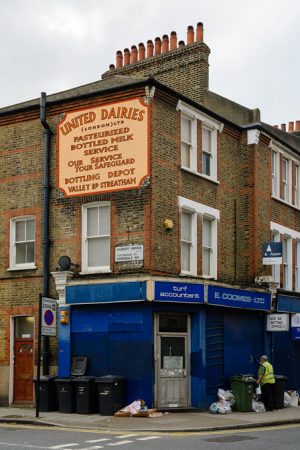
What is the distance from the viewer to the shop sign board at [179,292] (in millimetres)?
19516

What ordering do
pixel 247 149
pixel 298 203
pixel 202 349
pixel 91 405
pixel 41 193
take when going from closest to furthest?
pixel 91 405 → pixel 202 349 → pixel 41 193 → pixel 247 149 → pixel 298 203

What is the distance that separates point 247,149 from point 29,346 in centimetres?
959

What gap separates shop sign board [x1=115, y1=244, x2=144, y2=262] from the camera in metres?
20.1

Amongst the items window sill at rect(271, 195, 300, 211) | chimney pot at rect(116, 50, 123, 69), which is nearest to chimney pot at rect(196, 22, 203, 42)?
chimney pot at rect(116, 50, 123, 69)

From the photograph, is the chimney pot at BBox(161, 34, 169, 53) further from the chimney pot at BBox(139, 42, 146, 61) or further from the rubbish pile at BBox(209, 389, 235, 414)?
the rubbish pile at BBox(209, 389, 235, 414)

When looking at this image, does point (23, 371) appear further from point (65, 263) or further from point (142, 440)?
point (142, 440)

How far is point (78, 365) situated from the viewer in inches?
814

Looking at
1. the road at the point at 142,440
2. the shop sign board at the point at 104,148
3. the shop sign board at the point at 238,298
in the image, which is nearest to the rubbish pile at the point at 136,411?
the road at the point at 142,440

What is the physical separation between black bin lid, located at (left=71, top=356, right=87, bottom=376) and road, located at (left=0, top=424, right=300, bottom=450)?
3632mm

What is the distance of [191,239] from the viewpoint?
871 inches

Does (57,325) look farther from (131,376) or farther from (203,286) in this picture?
(203,286)

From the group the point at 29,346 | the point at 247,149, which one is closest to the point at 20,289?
the point at 29,346

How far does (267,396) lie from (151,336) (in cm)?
442

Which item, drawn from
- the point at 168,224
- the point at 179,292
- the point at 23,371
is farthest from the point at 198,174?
the point at 23,371
